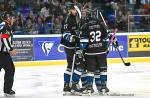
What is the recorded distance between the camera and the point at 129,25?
16.2 m

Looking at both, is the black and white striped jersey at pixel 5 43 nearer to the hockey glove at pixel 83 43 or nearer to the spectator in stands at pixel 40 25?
the hockey glove at pixel 83 43

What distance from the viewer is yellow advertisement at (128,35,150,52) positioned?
599 inches

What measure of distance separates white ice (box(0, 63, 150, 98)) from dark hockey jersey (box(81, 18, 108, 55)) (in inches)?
33.6

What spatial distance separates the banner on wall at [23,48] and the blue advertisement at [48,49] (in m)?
0.15

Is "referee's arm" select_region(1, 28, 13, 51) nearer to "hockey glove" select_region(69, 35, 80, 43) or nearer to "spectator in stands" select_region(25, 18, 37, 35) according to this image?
"hockey glove" select_region(69, 35, 80, 43)

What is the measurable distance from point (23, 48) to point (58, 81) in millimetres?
3941

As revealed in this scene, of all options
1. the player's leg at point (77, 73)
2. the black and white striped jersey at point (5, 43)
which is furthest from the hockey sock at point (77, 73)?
the black and white striped jersey at point (5, 43)

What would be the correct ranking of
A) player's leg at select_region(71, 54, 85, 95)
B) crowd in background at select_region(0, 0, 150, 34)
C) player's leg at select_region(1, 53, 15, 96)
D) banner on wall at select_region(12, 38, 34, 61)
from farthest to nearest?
crowd in background at select_region(0, 0, 150, 34), banner on wall at select_region(12, 38, 34, 61), player's leg at select_region(71, 54, 85, 95), player's leg at select_region(1, 53, 15, 96)

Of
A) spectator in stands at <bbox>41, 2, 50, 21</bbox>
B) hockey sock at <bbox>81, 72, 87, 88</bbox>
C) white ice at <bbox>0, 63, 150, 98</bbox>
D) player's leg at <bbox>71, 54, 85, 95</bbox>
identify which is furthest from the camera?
spectator in stands at <bbox>41, 2, 50, 21</bbox>

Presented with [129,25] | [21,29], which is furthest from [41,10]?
[129,25]

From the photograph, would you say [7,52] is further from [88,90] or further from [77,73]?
[88,90]

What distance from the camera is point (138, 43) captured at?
15336mm

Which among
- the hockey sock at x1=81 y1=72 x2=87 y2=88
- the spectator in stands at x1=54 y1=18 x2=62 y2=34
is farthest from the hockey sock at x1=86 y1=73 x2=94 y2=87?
the spectator in stands at x1=54 y1=18 x2=62 y2=34

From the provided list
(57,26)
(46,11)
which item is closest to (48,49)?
(57,26)
